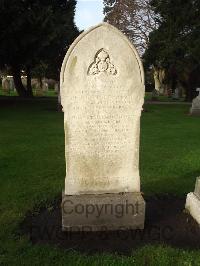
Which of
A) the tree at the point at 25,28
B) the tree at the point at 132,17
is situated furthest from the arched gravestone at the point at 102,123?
the tree at the point at 132,17

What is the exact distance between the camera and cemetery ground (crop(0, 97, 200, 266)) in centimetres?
441

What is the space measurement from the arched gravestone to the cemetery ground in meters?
0.45

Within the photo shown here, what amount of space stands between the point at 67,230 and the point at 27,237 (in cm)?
53

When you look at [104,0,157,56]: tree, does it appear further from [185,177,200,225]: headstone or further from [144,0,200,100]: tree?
[185,177,200,225]: headstone

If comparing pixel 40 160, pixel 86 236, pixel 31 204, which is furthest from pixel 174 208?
pixel 40 160

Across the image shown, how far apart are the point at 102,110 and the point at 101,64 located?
561mm

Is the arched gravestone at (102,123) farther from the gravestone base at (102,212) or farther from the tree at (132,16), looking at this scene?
the tree at (132,16)

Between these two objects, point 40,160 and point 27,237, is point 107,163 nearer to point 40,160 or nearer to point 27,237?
point 27,237

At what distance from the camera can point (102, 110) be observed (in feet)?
16.7

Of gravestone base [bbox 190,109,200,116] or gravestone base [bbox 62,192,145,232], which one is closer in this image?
gravestone base [bbox 62,192,145,232]

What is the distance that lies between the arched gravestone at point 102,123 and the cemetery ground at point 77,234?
448mm

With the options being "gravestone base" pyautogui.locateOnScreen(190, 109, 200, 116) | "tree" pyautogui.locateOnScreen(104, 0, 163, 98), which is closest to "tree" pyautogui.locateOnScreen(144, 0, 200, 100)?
"gravestone base" pyautogui.locateOnScreen(190, 109, 200, 116)

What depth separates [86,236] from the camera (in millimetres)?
5020

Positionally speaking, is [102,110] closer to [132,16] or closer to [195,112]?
[195,112]
